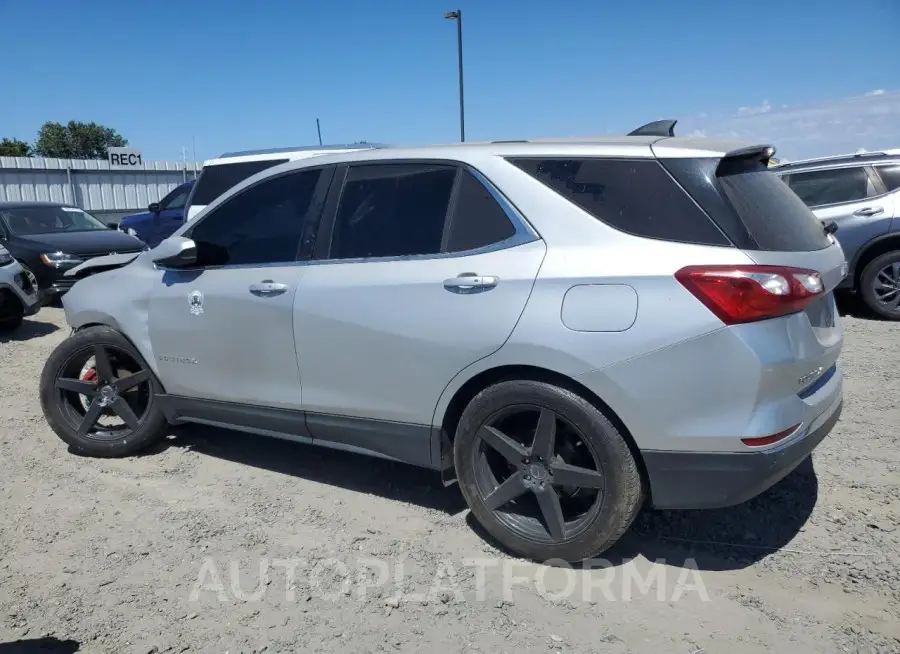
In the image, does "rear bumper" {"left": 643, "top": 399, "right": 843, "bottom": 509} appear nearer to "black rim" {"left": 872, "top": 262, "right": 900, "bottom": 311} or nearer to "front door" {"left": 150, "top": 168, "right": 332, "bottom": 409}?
"front door" {"left": 150, "top": 168, "right": 332, "bottom": 409}

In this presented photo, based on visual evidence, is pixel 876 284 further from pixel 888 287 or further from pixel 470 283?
pixel 470 283

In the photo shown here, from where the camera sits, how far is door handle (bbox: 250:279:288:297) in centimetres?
370

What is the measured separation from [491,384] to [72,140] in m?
62.0

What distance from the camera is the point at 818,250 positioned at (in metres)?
3.04

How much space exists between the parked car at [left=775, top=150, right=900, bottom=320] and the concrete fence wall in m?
18.7

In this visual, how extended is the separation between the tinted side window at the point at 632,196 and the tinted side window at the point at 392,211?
53 centimetres

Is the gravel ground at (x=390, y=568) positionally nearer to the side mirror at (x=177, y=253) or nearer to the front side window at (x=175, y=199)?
the side mirror at (x=177, y=253)

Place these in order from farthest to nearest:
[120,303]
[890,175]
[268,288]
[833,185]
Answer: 1. [833,185]
2. [890,175]
3. [120,303]
4. [268,288]

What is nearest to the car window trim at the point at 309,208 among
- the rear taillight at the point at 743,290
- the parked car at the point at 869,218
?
the rear taillight at the point at 743,290

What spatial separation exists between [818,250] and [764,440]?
92 cm

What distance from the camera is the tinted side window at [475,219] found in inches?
126

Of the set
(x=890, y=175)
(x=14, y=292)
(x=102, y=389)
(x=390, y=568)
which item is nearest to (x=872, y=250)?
(x=890, y=175)

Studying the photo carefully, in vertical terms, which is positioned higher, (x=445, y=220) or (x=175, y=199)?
(x=175, y=199)

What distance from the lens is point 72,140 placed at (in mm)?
55406
